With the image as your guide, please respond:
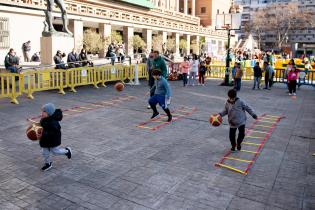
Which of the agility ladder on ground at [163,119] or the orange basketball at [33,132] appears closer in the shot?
the orange basketball at [33,132]

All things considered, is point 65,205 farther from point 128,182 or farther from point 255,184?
point 255,184

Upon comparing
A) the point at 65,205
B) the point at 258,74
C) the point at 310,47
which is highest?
the point at 310,47

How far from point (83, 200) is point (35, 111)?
291 inches

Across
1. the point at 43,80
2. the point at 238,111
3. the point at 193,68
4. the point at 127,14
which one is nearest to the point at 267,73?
the point at 193,68

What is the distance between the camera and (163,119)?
1045 cm

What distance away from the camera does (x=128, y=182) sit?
561 cm

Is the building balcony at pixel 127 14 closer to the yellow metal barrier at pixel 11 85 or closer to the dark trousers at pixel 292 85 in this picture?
the yellow metal barrier at pixel 11 85

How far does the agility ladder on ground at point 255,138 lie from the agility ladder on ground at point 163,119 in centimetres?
237

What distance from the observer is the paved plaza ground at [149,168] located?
16.3 ft

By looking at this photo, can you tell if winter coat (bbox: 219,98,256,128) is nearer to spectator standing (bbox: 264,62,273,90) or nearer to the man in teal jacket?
the man in teal jacket

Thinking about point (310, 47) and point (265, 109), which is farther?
point (310, 47)

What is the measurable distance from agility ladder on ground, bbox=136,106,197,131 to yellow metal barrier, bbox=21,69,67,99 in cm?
619

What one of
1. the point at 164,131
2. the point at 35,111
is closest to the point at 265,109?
the point at 164,131

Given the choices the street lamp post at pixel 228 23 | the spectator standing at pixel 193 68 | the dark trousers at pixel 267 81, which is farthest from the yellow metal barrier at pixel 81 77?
the dark trousers at pixel 267 81
